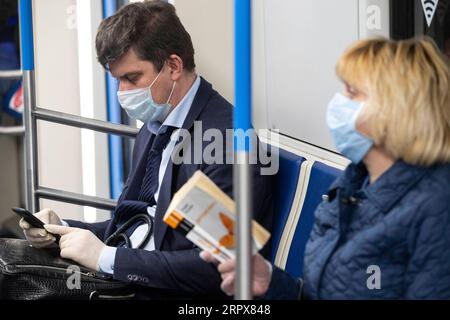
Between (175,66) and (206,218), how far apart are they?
1054 mm

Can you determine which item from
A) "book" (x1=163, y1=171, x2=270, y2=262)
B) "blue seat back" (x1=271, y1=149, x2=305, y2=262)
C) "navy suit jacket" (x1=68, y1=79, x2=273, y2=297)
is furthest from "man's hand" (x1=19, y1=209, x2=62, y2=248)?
"book" (x1=163, y1=171, x2=270, y2=262)

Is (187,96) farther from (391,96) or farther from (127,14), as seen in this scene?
(391,96)

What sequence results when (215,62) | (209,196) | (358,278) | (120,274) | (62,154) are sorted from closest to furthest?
(209,196), (358,278), (120,274), (215,62), (62,154)

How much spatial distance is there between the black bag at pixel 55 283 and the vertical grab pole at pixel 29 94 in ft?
3.19

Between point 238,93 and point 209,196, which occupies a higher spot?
point 238,93

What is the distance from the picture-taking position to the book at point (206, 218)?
196cm

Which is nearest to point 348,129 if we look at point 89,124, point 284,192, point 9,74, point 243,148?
point 243,148

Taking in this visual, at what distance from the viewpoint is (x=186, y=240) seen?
271 centimetres

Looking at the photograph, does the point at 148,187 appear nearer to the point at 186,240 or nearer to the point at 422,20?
the point at 186,240

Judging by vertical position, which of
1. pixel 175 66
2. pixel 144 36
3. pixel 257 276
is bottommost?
pixel 257 276

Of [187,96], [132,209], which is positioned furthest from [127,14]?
[132,209]

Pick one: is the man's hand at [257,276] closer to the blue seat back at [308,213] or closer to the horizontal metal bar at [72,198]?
the blue seat back at [308,213]

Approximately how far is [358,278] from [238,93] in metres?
0.54
